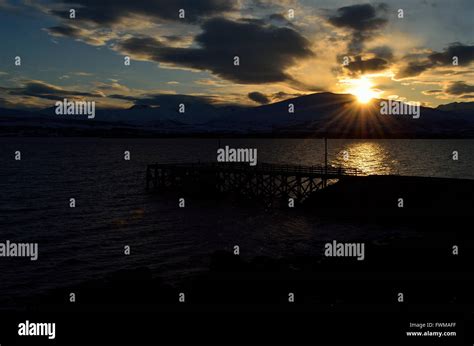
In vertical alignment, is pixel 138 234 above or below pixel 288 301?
above

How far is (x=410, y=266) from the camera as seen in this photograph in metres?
22.0

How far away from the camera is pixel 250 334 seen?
16.1 metres

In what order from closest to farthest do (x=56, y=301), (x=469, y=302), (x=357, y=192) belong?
1. (x=469, y=302)
2. (x=56, y=301)
3. (x=357, y=192)

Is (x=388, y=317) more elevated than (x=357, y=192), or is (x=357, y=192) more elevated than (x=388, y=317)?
(x=357, y=192)

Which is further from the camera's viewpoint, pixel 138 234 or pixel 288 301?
pixel 138 234

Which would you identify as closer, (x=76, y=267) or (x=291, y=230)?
(x=76, y=267)

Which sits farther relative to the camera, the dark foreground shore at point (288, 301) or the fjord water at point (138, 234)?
the fjord water at point (138, 234)

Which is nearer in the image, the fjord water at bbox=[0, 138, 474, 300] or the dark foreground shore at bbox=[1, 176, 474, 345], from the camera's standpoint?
the dark foreground shore at bbox=[1, 176, 474, 345]

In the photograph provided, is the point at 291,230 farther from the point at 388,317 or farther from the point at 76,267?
the point at 388,317

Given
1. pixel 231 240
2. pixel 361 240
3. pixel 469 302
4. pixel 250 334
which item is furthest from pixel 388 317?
pixel 231 240

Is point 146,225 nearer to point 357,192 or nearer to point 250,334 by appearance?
point 357,192

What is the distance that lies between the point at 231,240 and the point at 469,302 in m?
19.0

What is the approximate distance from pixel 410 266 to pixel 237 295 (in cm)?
921

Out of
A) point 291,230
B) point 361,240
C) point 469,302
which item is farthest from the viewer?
point 291,230
